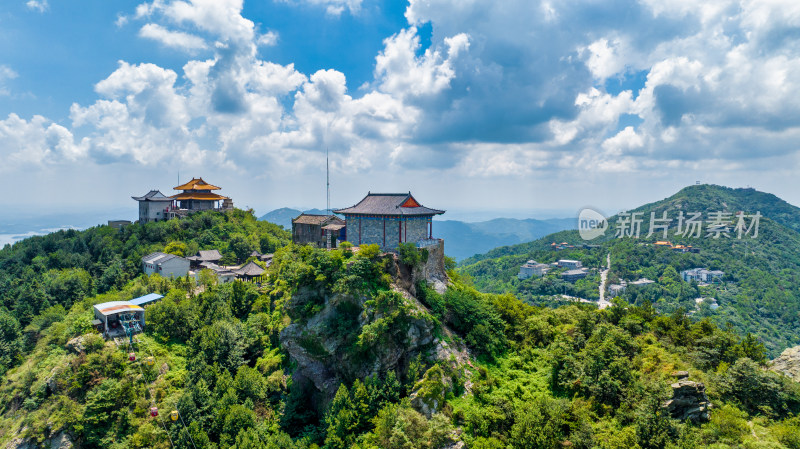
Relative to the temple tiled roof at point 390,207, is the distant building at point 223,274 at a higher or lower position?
lower

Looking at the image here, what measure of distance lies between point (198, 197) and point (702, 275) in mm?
113950

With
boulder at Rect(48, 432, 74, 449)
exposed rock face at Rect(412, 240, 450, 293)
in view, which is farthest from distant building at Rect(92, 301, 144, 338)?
exposed rock face at Rect(412, 240, 450, 293)

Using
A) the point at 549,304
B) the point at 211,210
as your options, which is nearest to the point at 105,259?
the point at 211,210

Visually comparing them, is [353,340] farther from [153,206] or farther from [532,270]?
[532,270]

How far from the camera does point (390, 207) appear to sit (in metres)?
32.3

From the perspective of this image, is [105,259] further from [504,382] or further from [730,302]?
[730,302]

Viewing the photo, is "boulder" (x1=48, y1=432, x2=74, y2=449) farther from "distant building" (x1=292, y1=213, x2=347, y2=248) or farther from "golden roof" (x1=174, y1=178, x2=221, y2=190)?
"golden roof" (x1=174, y1=178, x2=221, y2=190)

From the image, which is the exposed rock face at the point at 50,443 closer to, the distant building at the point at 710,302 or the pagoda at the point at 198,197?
the pagoda at the point at 198,197

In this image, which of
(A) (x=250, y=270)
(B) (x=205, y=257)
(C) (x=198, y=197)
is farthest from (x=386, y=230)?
(C) (x=198, y=197)

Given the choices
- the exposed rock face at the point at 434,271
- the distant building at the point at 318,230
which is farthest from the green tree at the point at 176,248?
the exposed rock face at the point at 434,271

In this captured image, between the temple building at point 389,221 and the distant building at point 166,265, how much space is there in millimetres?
25080

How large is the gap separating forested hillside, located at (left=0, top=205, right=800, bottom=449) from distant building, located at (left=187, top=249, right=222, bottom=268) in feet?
50.3

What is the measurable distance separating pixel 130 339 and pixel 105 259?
26.5m

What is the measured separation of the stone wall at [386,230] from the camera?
31.3 m
